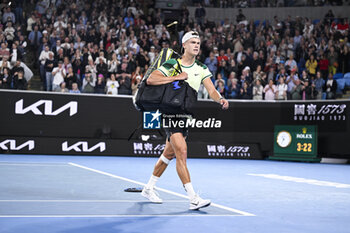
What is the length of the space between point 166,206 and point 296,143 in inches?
523

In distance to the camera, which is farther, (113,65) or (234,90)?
(234,90)

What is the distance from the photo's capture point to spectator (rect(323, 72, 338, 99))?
2023 centimetres

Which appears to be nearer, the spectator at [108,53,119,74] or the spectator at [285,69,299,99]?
the spectator at [108,53,119,74]

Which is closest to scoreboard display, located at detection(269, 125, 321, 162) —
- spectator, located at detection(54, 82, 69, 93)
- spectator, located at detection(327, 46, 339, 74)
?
spectator, located at detection(327, 46, 339, 74)

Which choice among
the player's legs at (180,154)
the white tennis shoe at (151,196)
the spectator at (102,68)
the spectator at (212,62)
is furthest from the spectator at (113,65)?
the player's legs at (180,154)

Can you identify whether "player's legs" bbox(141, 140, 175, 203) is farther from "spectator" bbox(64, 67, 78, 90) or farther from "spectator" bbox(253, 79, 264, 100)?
"spectator" bbox(253, 79, 264, 100)

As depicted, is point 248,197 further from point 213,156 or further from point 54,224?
point 213,156

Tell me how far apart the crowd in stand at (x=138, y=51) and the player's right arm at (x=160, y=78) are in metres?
12.9

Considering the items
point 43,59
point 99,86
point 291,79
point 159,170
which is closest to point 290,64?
point 291,79

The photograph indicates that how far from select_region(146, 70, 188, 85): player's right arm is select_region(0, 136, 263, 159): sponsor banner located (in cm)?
1273

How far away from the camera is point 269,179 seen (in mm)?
11477

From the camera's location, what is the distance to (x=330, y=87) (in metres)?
20.5

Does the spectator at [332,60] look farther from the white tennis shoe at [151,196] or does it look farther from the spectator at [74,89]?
the white tennis shoe at [151,196]

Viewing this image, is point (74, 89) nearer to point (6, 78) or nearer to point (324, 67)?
point (6, 78)
